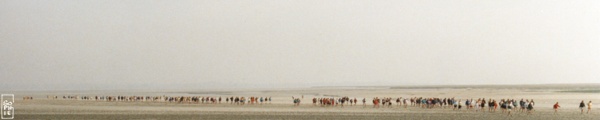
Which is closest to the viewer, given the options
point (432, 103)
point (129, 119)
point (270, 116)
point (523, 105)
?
point (129, 119)

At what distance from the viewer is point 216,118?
3050cm

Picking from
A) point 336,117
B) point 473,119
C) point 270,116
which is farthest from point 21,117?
point 473,119

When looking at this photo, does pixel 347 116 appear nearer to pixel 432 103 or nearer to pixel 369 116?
pixel 369 116

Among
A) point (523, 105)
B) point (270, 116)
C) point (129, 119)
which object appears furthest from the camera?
point (523, 105)

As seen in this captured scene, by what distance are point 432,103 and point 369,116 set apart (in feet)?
33.6

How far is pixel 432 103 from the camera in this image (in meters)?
41.0

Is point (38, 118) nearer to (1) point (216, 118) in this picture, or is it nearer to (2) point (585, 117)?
(1) point (216, 118)

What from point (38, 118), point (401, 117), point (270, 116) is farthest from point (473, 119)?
point (38, 118)

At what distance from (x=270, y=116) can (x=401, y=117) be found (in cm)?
693

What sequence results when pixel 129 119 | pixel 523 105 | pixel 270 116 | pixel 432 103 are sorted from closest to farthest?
pixel 129 119 < pixel 270 116 < pixel 523 105 < pixel 432 103

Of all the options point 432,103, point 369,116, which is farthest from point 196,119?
point 432,103

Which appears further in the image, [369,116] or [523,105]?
[523,105]

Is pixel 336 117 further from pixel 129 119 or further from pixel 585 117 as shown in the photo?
pixel 585 117

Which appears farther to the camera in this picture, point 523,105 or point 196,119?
point 523,105
